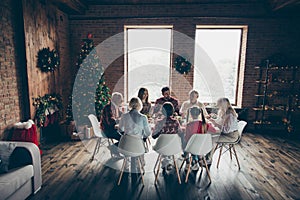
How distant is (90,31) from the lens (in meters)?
6.59

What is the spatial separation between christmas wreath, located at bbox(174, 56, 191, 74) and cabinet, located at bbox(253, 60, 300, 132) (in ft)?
6.30

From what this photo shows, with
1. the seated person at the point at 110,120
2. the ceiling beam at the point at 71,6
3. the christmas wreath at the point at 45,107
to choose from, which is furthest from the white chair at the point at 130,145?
the ceiling beam at the point at 71,6

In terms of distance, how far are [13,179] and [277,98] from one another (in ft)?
21.9

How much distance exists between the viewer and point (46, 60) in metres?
5.12

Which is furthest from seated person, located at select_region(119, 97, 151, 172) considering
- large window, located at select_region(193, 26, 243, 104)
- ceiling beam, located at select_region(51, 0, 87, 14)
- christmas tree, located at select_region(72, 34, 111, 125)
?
large window, located at select_region(193, 26, 243, 104)

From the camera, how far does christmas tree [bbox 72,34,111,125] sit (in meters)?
5.89

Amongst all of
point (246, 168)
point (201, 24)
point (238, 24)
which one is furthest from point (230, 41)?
point (246, 168)

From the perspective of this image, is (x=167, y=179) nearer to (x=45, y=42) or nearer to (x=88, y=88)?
(x=88, y=88)

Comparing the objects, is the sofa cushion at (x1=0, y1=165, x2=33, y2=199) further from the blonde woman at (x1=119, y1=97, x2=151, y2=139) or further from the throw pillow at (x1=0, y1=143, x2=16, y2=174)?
the blonde woman at (x1=119, y1=97, x2=151, y2=139)

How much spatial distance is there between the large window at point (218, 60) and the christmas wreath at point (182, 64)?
322 millimetres

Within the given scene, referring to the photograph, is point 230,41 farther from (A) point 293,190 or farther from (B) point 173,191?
(B) point 173,191

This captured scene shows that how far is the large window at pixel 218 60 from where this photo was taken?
669cm

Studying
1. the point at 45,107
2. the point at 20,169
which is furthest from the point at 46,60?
the point at 20,169

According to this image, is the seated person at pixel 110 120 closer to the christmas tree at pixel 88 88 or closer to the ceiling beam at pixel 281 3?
the christmas tree at pixel 88 88
